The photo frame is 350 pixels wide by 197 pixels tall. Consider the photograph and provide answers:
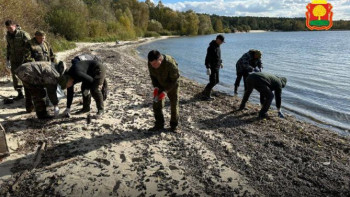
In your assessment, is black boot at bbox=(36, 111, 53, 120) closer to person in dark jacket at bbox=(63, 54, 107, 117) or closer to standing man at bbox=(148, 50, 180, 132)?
person in dark jacket at bbox=(63, 54, 107, 117)

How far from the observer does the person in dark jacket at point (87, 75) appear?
17.9ft

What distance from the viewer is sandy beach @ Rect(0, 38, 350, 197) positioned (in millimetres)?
3902

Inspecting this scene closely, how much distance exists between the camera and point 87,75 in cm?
554

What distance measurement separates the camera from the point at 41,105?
5.88m

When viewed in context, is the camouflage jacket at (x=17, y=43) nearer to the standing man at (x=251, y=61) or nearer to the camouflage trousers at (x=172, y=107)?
the camouflage trousers at (x=172, y=107)

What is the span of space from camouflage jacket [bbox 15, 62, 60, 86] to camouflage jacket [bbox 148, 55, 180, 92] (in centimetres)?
218

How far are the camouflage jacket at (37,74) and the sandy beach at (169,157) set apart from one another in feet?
3.56

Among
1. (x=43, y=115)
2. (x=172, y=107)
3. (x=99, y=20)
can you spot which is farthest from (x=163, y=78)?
(x=99, y=20)

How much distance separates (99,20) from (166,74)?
139 ft

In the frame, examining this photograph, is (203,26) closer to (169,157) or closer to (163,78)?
(163,78)

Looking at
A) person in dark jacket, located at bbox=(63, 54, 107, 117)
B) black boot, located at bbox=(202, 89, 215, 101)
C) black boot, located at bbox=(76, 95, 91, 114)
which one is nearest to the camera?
person in dark jacket, located at bbox=(63, 54, 107, 117)

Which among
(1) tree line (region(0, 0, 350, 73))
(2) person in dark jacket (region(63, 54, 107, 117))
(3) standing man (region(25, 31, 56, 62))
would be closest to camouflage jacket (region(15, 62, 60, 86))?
(2) person in dark jacket (region(63, 54, 107, 117))

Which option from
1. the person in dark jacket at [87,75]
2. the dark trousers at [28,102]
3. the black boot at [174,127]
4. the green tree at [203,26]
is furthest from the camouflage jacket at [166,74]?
the green tree at [203,26]

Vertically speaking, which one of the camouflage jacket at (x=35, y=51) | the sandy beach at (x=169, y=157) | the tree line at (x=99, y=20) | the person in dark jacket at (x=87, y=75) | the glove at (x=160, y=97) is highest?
the tree line at (x=99, y=20)
